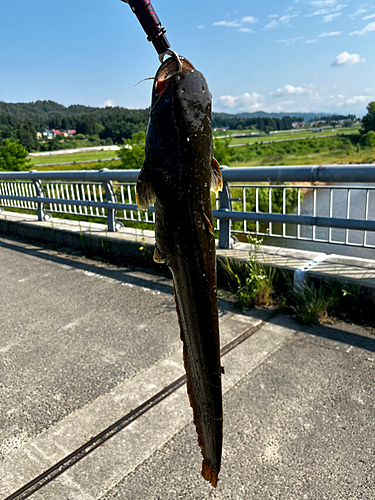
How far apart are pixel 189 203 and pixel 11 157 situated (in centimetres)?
2457

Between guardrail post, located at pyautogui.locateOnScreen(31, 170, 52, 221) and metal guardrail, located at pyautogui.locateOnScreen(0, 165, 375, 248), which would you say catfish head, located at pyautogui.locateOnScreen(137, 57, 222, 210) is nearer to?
metal guardrail, located at pyautogui.locateOnScreen(0, 165, 375, 248)

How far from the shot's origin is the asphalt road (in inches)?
99.0

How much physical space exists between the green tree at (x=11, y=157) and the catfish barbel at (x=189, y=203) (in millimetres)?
23983

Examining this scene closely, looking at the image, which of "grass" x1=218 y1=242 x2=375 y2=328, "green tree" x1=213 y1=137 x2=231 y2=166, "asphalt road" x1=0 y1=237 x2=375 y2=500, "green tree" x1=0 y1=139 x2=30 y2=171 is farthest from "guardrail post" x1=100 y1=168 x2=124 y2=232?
"green tree" x1=0 y1=139 x2=30 y2=171

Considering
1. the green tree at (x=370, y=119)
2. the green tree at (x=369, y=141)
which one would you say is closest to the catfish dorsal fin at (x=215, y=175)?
the green tree at (x=369, y=141)

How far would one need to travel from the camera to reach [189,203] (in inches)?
49.6

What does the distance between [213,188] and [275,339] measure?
3.02 m

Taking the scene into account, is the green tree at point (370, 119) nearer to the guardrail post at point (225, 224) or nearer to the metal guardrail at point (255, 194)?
the metal guardrail at point (255, 194)

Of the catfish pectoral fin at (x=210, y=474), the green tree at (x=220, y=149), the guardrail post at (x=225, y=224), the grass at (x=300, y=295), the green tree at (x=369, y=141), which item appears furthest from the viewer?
the green tree at (x=369, y=141)

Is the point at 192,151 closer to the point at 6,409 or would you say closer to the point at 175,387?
the point at 175,387

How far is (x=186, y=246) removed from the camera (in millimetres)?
1314

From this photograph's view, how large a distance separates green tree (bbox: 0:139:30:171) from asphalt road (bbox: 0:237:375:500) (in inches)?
798

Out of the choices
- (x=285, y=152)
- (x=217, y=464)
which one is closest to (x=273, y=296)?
(x=217, y=464)

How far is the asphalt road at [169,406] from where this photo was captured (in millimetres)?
2516
